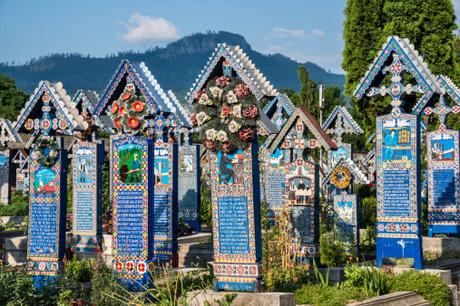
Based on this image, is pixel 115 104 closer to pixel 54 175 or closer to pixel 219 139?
pixel 54 175

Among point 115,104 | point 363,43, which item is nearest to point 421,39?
point 363,43

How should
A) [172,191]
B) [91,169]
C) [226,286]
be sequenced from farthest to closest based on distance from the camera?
[91,169], [172,191], [226,286]

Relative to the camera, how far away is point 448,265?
18219mm

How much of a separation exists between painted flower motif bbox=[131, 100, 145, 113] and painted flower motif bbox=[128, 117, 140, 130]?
169 millimetres

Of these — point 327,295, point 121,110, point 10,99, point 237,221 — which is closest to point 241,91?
point 237,221

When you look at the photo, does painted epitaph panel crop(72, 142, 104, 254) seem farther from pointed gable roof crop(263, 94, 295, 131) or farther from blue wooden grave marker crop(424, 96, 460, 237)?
blue wooden grave marker crop(424, 96, 460, 237)

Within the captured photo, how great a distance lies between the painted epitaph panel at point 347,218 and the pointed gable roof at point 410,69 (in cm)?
313

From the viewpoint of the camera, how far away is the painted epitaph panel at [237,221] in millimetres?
13336

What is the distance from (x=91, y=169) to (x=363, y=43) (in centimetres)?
2161

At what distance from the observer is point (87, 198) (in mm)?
21875

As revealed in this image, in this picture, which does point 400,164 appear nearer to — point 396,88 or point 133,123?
point 396,88

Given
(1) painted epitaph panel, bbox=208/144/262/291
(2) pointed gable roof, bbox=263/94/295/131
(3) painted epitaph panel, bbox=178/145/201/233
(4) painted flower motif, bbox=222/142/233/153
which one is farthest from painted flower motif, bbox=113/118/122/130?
(2) pointed gable roof, bbox=263/94/295/131

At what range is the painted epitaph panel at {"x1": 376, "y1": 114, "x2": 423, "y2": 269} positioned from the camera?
17156 mm

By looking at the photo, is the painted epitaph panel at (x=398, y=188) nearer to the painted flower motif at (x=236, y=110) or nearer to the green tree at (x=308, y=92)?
the painted flower motif at (x=236, y=110)
